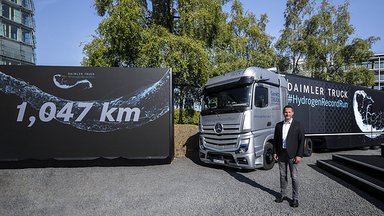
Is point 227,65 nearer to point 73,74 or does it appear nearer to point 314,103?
point 314,103

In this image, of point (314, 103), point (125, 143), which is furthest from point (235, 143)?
point (314, 103)

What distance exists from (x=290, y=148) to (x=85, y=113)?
671 centimetres

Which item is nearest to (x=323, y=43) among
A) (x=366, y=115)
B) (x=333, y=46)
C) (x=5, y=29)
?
(x=333, y=46)

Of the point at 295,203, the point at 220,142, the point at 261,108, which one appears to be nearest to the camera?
the point at 295,203

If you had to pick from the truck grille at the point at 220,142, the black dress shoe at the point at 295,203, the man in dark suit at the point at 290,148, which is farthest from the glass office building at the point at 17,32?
the black dress shoe at the point at 295,203

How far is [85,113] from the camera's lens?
9.65 m

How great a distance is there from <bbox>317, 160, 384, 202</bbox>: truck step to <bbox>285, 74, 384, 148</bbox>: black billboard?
2.54m

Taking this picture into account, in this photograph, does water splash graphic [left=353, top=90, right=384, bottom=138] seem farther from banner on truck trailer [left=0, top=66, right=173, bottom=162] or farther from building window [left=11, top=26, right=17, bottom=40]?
building window [left=11, top=26, right=17, bottom=40]

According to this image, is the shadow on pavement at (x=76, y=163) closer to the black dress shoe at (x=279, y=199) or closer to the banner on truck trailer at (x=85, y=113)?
the banner on truck trailer at (x=85, y=113)

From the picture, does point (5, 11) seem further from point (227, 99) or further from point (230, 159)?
point (230, 159)

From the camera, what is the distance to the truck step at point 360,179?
20.7 ft

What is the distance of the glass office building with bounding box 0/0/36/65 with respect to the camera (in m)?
48.1

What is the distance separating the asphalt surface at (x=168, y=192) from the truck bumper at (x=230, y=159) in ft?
0.97

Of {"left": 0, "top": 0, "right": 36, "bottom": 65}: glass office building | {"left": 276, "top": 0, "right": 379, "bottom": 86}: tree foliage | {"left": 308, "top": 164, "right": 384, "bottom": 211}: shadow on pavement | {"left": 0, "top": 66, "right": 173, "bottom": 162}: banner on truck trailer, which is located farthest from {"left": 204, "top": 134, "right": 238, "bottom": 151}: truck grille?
{"left": 0, "top": 0, "right": 36, "bottom": 65}: glass office building
